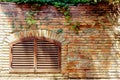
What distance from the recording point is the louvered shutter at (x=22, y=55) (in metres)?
7.08

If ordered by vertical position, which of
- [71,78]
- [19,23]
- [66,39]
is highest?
[19,23]

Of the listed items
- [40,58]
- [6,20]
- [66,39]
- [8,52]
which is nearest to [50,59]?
[40,58]

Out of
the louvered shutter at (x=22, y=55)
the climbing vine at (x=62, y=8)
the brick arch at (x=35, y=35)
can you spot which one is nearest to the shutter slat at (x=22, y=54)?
the louvered shutter at (x=22, y=55)

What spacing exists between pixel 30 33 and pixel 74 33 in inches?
46.2

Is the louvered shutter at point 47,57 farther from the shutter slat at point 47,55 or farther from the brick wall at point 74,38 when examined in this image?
the brick wall at point 74,38

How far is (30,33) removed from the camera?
6.98 meters

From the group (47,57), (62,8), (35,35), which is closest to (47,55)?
(47,57)

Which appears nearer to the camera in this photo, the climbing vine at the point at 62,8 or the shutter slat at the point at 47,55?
the climbing vine at the point at 62,8

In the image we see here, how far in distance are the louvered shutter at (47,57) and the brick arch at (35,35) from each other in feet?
0.63

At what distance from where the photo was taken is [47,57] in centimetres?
711

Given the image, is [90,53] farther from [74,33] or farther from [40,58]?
[40,58]

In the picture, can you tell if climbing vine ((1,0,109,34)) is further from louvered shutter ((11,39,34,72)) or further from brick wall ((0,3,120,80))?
louvered shutter ((11,39,34,72))

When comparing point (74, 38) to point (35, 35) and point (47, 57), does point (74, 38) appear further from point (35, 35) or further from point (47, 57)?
point (35, 35)

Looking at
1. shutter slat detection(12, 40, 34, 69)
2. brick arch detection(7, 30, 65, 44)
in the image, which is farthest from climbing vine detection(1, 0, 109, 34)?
shutter slat detection(12, 40, 34, 69)
